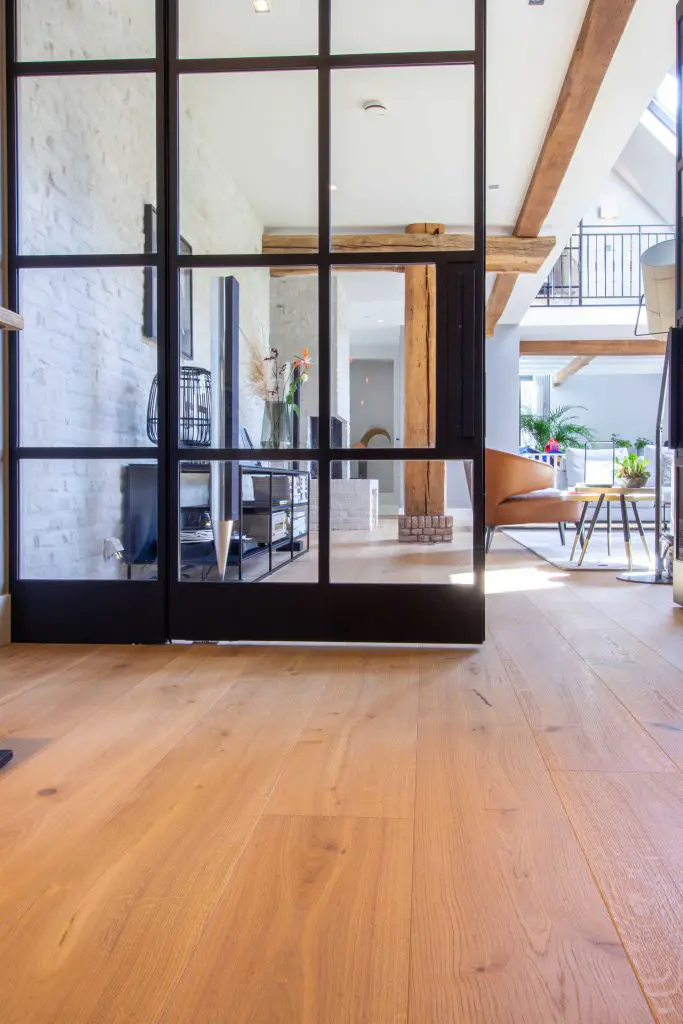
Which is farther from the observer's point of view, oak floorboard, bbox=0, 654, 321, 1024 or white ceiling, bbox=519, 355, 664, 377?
white ceiling, bbox=519, 355, 664, 377

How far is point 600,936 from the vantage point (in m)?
0.90

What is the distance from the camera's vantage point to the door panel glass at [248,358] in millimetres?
2602

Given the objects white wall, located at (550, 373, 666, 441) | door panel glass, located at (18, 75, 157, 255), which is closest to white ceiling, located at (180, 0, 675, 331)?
door panel glass, located at (18, 75, 157, 255)

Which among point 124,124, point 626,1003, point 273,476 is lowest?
point 626,1003

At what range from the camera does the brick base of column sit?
5.85 metres

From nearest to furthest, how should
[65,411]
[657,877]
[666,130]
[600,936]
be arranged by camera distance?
[600,936] < [657,877] < [65,411] < [666,130]

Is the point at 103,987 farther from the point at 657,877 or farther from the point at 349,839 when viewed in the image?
the point at 657,877

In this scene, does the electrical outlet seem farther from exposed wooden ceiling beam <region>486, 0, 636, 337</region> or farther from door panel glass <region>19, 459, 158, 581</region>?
exposed wooden ceiling beam <region>486, 0, 636, 337</region>

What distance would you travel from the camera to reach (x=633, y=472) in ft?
15.5

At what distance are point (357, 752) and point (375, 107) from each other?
254 cm

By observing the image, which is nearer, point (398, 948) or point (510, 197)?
point (398, 948)

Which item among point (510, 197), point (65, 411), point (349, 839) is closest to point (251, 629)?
point (65, 411)

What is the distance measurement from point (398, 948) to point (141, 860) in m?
0.40

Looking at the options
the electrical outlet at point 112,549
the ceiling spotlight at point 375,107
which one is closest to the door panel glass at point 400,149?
the ceiling spotlight at point 375,107
